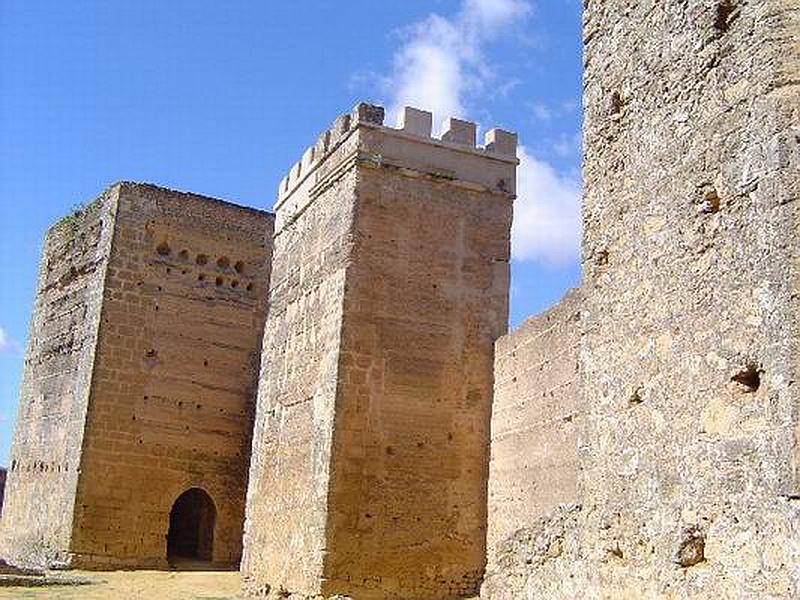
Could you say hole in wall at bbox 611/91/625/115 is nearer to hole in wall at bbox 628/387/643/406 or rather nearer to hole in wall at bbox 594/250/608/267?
hole in wall at bbox 594/250/608/267

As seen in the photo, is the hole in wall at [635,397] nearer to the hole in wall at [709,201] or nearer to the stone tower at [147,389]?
the hole in wall at [709,201]

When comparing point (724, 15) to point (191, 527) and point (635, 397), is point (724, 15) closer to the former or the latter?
point (635, 397)

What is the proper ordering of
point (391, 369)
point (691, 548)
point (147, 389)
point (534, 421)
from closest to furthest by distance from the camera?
point (691, 548)
point (534, 421)
point (391, 369)
point (147, 389)

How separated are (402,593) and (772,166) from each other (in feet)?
25.6

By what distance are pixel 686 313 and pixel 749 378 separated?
1.67 ft

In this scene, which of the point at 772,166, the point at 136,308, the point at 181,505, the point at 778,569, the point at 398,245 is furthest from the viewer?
the point at 181,505

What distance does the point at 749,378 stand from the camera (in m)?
4.09

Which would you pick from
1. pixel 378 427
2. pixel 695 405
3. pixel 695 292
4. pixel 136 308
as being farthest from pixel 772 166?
pixel 136 308

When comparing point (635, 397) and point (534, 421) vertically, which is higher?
point (534, 421)

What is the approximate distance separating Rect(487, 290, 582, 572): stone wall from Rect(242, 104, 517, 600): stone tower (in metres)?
0.43

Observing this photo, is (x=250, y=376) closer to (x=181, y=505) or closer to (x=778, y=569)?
(x=181, y=505)

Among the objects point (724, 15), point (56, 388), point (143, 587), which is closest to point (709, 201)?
point (724, 15)

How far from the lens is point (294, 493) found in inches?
462

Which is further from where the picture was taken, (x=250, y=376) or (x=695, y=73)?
(x=250, y=376)
